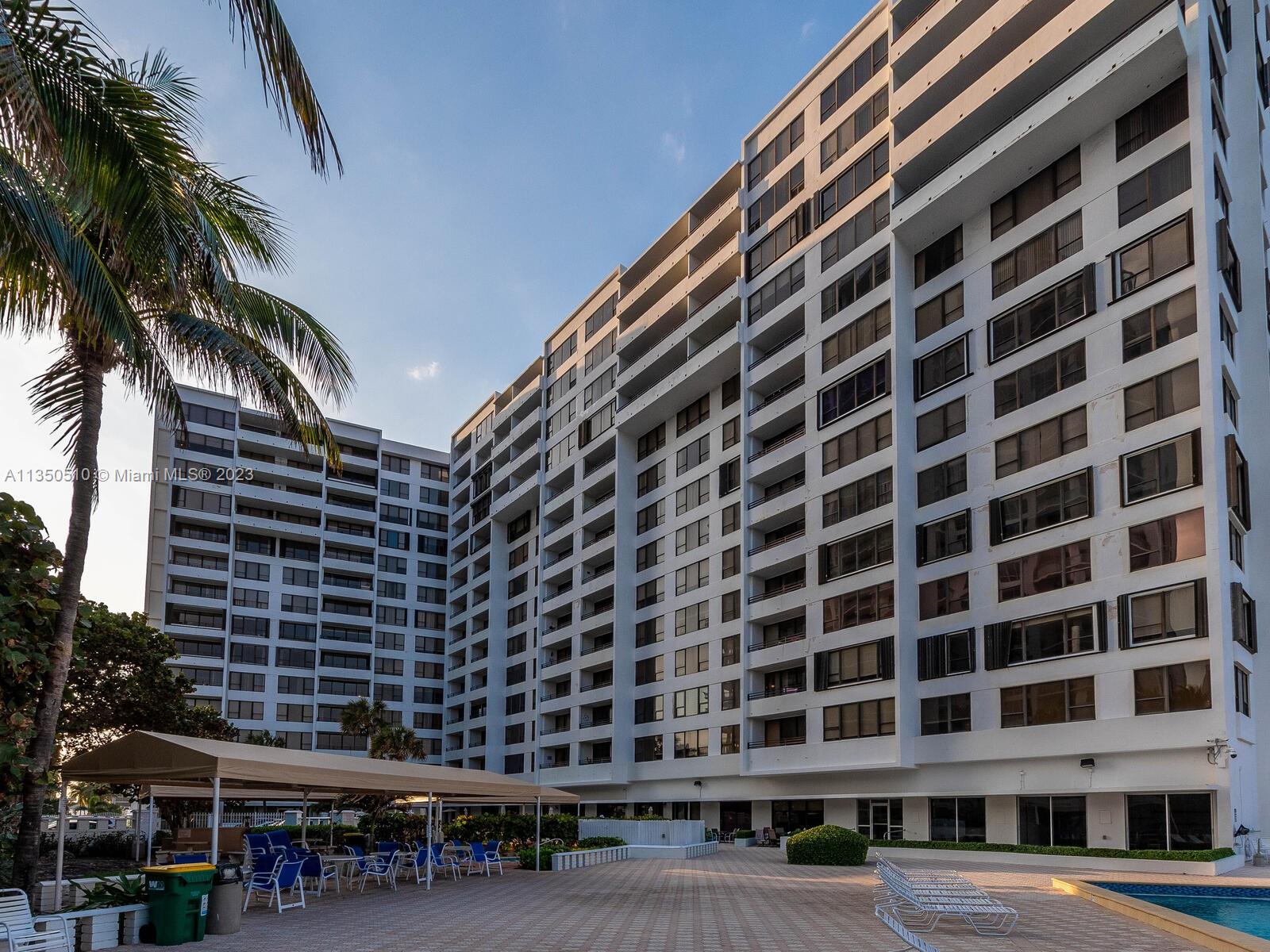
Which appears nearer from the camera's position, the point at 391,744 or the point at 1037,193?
the point at 1037,193

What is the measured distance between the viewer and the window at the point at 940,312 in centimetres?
4103

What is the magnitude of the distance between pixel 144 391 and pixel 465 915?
34.0 feet

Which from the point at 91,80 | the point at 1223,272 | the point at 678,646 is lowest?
Answer: the point at 678,646

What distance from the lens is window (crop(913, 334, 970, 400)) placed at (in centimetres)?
4032

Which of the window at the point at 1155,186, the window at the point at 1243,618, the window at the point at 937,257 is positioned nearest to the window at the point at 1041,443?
the window at the point at 1243,618

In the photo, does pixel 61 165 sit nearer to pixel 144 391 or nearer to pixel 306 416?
pixel 144 391

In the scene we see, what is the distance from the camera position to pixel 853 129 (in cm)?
4619

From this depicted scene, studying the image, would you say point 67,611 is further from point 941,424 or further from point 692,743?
point 692,743

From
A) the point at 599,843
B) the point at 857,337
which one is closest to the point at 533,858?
the point at 599,843

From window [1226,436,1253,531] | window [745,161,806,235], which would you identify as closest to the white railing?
window [1226,436,1253,531]

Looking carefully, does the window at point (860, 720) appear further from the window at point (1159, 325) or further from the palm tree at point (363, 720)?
the palm tree at point (363, 720)

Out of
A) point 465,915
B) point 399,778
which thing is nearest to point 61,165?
point 465,915

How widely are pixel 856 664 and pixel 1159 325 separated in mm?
16701

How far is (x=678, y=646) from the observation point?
5641 cm
